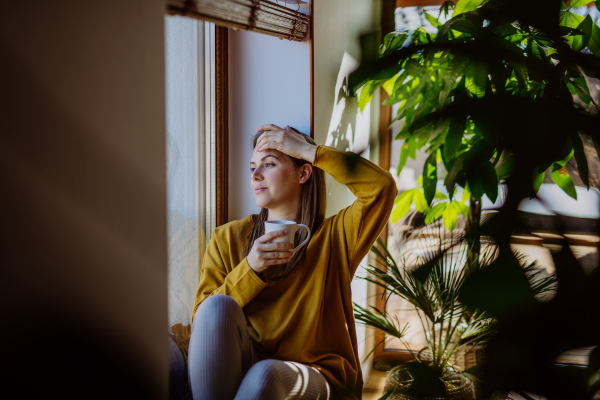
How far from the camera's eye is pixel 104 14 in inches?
15.8

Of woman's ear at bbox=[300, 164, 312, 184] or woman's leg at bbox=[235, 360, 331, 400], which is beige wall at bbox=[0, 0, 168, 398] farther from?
woman's ear at bbox=[300, 164, 312, 184]

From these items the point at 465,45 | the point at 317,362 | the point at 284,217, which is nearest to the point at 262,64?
the point at 284,217

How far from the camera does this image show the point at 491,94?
186 mm

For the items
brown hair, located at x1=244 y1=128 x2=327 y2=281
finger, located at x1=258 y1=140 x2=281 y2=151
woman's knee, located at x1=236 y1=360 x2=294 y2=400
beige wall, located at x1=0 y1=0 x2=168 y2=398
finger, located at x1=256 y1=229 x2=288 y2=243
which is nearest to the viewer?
beige wall, located at x1=0 y1=0 x2=168 y2=398

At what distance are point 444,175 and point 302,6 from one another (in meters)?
1.39

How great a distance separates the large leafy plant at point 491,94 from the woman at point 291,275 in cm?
94

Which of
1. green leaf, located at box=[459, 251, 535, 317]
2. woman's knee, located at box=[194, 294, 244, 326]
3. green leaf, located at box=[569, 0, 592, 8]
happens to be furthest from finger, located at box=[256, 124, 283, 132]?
green leaf, located at box=[459, 251, 535, 317]

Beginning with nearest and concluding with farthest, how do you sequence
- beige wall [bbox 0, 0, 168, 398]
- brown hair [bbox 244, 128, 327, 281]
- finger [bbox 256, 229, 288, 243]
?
beige wall [bbox 0, 0, 168, 398] → finger [bbox 256, 229, 288, 243] → brown hair [bbox 244, 128, 327, 281]

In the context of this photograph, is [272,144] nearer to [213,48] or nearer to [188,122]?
[188,122]

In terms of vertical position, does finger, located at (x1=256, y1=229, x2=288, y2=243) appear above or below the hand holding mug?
above

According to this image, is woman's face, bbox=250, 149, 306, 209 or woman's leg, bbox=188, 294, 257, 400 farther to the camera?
woman's face, bbox=250, 149, 306, 209

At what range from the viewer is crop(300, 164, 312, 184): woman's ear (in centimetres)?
150

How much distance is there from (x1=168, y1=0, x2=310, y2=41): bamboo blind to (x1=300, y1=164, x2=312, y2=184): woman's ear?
16.7 inches

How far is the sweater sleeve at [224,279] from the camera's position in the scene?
1.26 meters
